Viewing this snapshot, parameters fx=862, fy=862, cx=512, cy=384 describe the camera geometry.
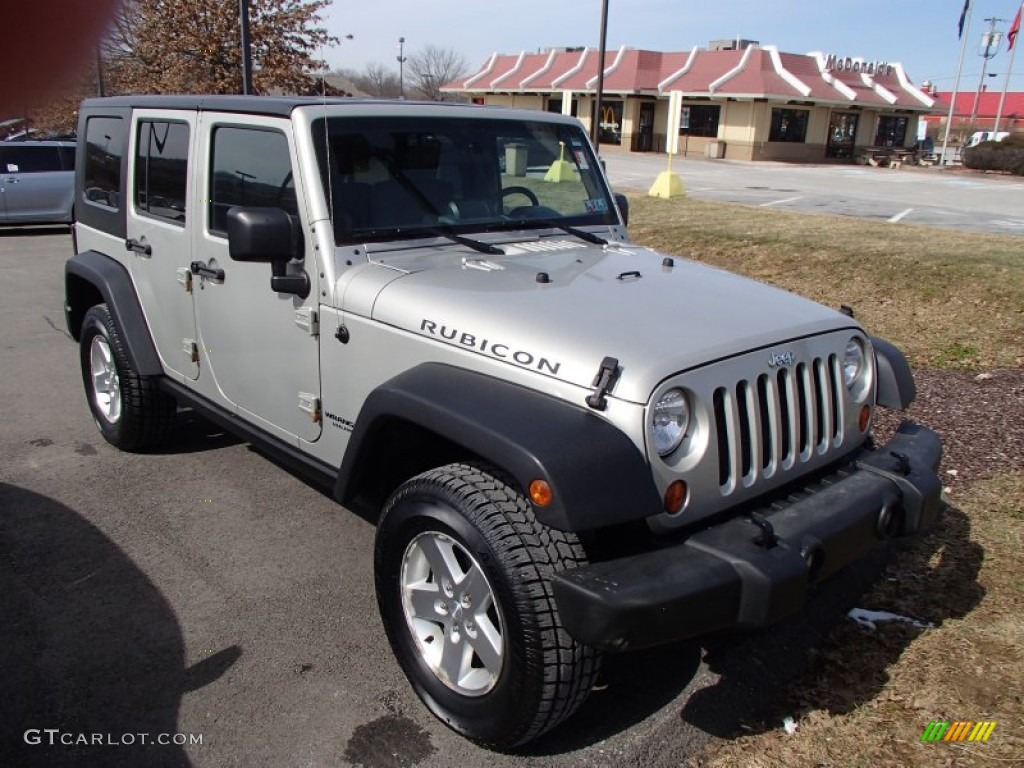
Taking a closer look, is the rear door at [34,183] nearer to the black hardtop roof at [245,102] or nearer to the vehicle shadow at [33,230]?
the vehicle shadow at [33,230]

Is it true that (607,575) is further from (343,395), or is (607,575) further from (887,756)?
(343,395)

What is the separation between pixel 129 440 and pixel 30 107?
4.46m

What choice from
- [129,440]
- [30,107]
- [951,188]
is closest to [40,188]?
[129,440]

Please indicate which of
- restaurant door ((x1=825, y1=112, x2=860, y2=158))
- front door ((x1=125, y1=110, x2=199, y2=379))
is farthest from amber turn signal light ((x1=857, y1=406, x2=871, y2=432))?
restaurant door ((x1=825, y1=112, x2=860, y2=158))

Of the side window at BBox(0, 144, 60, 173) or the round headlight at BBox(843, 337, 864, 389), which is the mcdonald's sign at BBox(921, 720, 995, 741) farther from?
the side window at BBox(0, 144, 60, 173)

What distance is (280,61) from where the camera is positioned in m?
17.6

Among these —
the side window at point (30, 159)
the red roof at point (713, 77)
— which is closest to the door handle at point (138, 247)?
the side window at point (30, 159)

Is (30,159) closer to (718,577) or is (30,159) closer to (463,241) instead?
(463,241)

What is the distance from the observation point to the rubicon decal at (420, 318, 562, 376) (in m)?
2.63

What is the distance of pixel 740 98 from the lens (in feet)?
123

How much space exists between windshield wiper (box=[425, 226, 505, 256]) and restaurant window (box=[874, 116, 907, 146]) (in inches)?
1754

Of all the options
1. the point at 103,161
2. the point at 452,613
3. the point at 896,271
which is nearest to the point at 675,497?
the point at 452,613

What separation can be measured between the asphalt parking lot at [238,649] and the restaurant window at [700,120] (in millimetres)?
38631

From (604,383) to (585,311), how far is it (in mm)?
485
